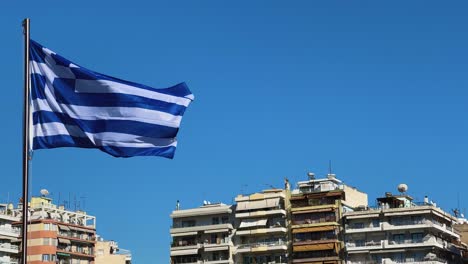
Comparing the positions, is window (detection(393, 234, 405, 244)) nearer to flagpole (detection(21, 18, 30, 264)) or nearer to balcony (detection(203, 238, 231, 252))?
balcony (detection(203, 238, 231, 252))

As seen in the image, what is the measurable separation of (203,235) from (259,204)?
30.8 feet

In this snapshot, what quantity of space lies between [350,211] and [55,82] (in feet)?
360

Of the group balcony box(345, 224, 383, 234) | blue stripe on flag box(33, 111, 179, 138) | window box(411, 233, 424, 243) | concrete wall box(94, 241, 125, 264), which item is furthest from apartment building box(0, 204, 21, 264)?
blue stripe on flag box(33, 111, 179, 138)

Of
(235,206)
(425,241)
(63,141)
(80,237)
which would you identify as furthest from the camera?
(80,237)

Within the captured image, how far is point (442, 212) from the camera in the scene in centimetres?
12850

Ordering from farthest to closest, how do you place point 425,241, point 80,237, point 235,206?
point 80,237
point 235,206
point 425,241

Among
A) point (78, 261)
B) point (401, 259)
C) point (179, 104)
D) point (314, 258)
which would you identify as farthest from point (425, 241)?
point (179, 104)

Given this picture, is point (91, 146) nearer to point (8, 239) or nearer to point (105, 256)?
point (8, 239)

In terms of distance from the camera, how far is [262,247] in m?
132

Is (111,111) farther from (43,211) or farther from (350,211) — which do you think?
(43,211)

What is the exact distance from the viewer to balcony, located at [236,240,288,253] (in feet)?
431

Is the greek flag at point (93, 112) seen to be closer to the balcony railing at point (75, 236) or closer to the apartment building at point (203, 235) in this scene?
the apartment building at point (203, 235)

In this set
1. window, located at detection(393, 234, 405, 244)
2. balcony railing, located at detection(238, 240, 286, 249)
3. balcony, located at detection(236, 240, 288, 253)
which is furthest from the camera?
balcony railing, located at detection(238, 240, 286, 249)

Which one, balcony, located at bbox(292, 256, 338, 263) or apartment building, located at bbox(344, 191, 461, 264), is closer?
apartment building, located at bbox(344, 191, 461, 264)
